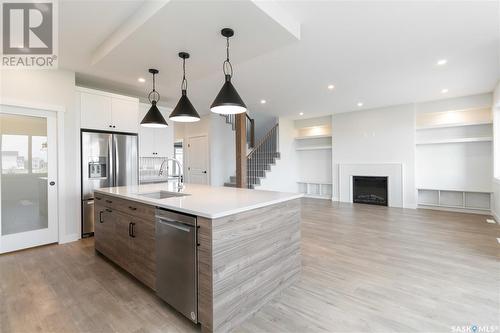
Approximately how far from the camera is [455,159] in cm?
570

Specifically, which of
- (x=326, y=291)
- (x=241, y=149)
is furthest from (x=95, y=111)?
(x=326, y=291)

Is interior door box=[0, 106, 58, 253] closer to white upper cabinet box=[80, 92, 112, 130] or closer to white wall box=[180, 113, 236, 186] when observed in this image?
white upper cabinet box=[80, 92, 112, 130]

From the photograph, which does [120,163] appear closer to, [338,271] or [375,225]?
[338,271]

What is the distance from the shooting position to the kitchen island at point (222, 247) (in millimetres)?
1696

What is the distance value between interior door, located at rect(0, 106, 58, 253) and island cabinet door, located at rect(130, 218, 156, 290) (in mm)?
2228

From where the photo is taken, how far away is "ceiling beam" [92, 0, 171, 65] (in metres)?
2.14

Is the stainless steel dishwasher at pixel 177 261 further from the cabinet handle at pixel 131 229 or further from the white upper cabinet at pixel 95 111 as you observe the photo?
the white upper cabinet at pixel 95 111

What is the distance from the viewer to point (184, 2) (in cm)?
198

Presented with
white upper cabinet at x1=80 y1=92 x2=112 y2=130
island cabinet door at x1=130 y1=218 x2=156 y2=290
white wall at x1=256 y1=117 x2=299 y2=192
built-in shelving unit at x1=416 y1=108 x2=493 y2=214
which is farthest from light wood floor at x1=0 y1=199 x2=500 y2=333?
white wall at x1=256 y1=117 x2=299 y2=192

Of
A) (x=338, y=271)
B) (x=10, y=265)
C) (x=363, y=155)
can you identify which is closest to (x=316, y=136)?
(x=363, y=155)

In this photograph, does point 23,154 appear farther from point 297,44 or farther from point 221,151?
point 221,151

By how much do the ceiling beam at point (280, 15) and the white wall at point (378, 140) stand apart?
201 inches

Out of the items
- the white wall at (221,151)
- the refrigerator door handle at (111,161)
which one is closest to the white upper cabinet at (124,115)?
the refrigerator door handle at (111,161)

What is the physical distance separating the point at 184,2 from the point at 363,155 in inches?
252
